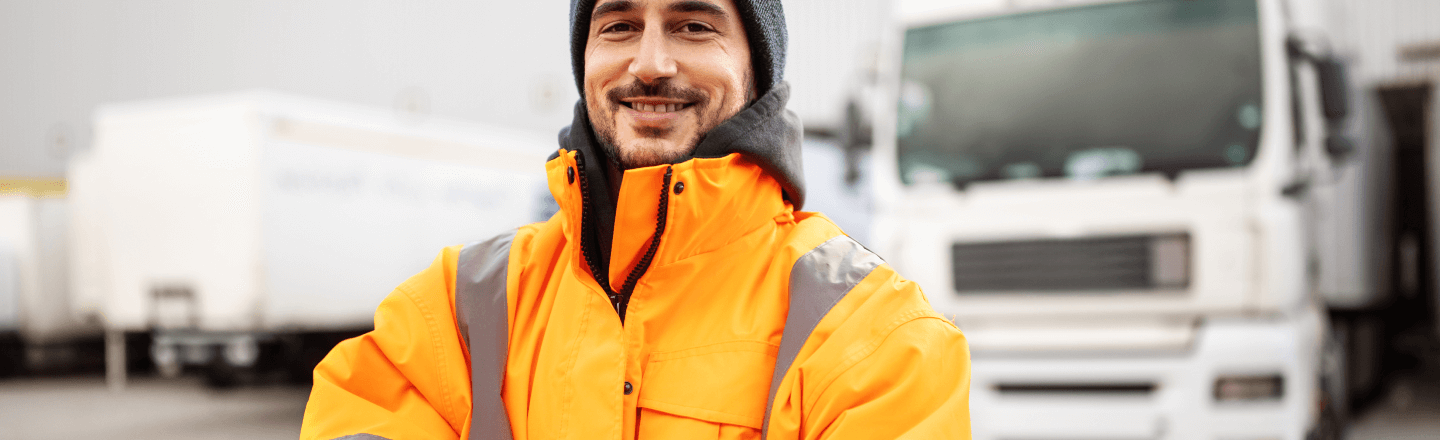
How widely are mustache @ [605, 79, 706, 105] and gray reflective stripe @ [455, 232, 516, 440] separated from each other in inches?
12.9

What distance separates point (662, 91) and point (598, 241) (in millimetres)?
260

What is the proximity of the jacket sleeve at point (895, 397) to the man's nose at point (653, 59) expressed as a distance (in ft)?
1.76

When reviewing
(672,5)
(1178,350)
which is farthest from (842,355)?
(1178,350)

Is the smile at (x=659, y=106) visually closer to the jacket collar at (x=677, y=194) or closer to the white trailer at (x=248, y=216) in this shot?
the jacket collar at (x=677, y=194)

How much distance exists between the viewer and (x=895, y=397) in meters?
1.35

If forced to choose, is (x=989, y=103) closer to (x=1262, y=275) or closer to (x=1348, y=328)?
(x=1262, y=275)

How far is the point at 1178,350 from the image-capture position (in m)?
5.03

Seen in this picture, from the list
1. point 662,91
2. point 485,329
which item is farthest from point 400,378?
point 662,91

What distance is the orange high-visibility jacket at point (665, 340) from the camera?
54.9 inches

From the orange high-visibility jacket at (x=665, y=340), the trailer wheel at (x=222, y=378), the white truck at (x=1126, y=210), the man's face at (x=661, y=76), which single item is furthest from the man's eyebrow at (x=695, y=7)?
the trailer wheel at (x=222, y=378)

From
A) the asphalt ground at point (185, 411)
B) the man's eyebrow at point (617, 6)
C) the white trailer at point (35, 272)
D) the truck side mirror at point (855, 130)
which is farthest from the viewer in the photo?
the white trailer at point (35, 272)

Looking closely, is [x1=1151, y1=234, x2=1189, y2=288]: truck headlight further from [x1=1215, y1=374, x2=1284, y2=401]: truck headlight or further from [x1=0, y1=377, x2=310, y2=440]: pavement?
[x1=0, y1=377, x2=310, y2=440]: pavement

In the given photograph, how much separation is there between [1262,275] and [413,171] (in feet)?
27.2

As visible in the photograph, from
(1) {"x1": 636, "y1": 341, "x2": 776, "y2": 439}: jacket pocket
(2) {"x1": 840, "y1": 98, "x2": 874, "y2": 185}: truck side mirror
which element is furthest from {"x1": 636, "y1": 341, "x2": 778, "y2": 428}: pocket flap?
(2) {"x1": 840, "y1": 98, "x2": 874, "y2": 185}: truck side mirror
